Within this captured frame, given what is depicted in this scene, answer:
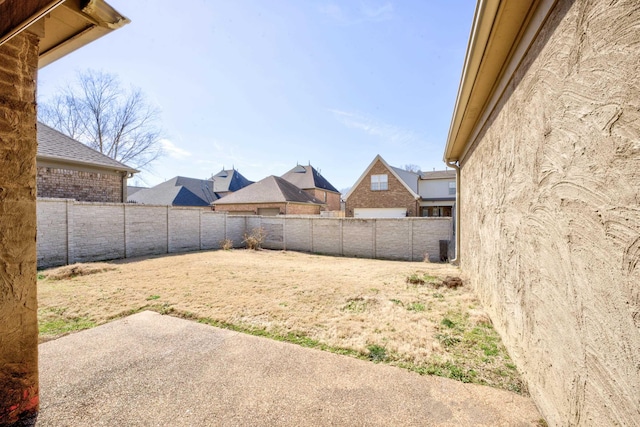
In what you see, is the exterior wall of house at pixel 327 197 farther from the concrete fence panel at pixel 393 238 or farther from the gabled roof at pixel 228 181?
the concrete fence panel at pixel 393 238

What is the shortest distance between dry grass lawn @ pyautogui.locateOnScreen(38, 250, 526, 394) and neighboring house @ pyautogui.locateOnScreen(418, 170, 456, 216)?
45.0 feet

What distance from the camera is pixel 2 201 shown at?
2016 millimetres

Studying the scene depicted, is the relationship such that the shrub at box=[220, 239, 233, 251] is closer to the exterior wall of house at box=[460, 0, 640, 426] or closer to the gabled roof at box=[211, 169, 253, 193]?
the exterior wall of house at box=[460, 0, 640, 426]

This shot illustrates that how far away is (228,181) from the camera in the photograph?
34.2 metres

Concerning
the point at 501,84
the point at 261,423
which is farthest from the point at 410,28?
the point at 261,423

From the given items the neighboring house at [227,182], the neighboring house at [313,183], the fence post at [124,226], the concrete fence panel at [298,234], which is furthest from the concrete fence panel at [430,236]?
the neighboring house at [227,182]

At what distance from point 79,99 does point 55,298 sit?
2406 centimetres

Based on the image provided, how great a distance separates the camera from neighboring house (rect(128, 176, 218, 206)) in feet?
83.7

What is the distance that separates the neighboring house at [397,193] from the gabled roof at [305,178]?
10.6 meters

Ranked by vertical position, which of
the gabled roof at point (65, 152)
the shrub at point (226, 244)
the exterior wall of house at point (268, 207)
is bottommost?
the shrub at point (226, 244)

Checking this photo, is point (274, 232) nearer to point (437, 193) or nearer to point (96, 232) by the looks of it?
point (96, 232)

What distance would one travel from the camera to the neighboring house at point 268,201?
22.4 meters

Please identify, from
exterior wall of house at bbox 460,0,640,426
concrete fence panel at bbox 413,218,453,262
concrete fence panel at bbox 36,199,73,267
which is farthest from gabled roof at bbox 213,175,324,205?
exterior wall of house at bbox 460,0,640,426

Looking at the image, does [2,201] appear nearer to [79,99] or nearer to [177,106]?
[177,106]
